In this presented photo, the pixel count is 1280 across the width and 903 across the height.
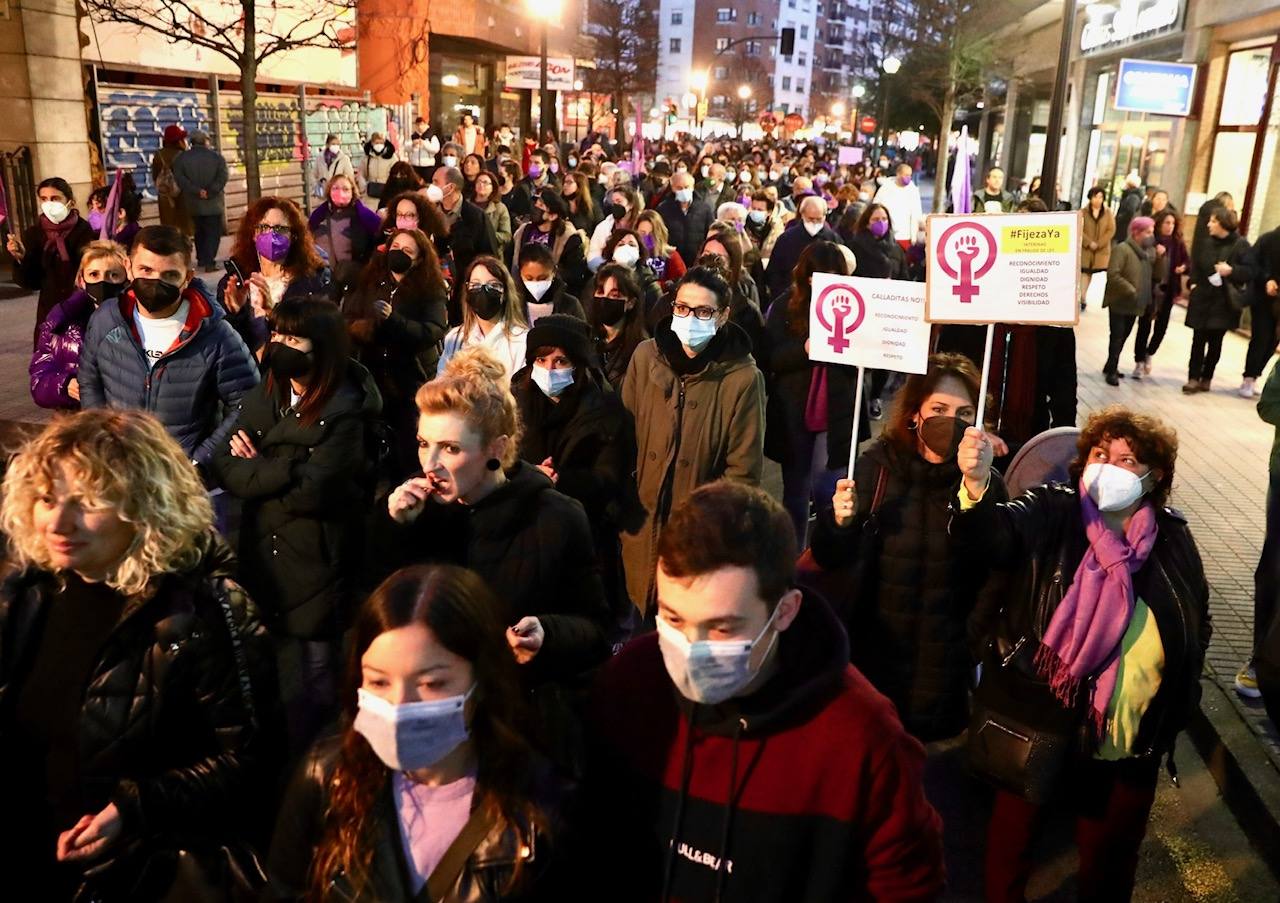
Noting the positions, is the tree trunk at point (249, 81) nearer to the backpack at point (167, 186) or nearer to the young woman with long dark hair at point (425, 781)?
the backpack at point (167, 186)

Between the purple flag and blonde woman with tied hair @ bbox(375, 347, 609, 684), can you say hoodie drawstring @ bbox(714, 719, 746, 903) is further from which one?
the purple flag

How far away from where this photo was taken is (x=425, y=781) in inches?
86.3

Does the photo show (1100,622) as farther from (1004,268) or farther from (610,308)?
(610,308)

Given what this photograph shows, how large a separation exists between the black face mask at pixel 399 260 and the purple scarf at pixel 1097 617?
4573mm

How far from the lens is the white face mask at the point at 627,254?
7.97 metres

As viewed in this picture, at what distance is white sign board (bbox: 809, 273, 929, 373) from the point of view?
461 cm

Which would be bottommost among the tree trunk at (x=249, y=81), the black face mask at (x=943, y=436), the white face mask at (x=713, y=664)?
the white face mask at (x=713, y=664)

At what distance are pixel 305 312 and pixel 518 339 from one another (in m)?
1.93

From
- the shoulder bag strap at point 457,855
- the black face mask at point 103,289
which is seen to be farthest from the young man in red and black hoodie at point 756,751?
the black face mask at point 103,289

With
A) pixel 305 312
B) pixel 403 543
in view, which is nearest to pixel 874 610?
pixel 403 543

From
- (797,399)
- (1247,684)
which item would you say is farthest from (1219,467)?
(797,399)

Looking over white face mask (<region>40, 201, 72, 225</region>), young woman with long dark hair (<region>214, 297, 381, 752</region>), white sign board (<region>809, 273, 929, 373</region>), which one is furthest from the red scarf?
white sign board (<region>809, 273, 929, 373</region>)

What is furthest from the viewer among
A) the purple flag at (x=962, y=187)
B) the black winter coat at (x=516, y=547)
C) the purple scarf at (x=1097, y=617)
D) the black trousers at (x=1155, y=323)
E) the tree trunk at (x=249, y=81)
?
the tree trunk at (x=249, y=81)

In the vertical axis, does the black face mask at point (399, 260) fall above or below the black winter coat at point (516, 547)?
above
